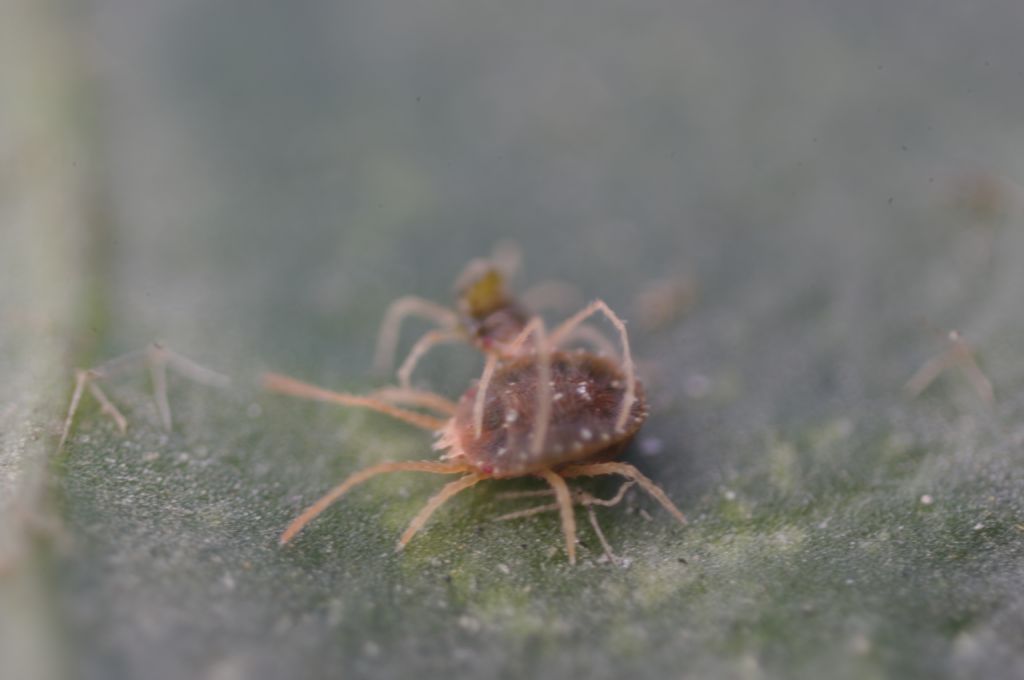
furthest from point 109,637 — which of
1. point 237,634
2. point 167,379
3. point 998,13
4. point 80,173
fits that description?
point 998,13

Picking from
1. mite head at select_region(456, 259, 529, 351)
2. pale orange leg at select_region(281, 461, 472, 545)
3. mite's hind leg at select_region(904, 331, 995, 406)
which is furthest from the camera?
mite head at select_region(456, 259, 529, 351)

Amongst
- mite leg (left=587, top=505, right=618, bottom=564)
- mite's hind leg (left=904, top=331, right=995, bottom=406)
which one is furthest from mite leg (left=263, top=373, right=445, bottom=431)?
mite's hind leg (left=904, top=331, right=995, bottom=406)

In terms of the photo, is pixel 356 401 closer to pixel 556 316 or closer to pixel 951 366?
pixel 556 316

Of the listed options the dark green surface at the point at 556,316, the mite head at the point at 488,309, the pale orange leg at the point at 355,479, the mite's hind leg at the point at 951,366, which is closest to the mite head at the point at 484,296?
the mite head at the point at 488,309

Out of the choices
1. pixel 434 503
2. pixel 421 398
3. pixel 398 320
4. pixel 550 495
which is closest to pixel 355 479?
pixel 434 503

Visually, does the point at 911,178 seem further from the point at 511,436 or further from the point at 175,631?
the point at 175,631

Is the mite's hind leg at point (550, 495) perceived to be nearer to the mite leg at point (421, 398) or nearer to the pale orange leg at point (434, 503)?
the pale orange leg at point (434, 503)

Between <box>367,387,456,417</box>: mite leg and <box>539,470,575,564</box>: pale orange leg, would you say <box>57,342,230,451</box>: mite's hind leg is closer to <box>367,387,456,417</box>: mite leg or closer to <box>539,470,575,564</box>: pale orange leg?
<box>367,387,456,417</box>: mite leg
